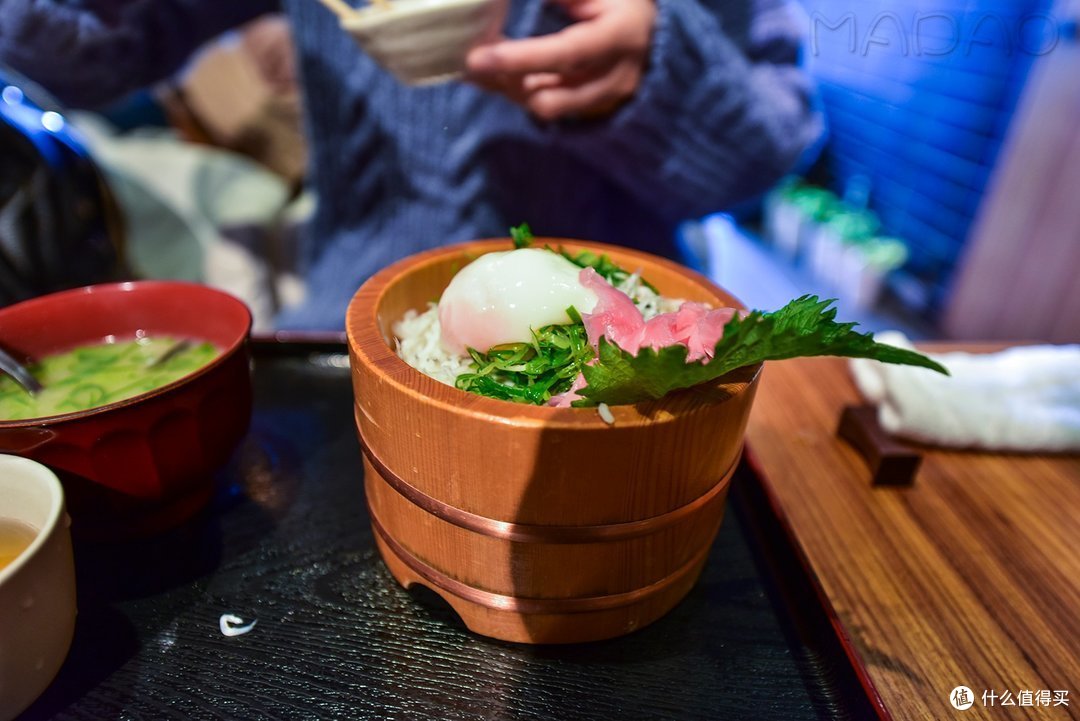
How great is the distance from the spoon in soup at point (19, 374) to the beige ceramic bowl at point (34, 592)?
0.30 metres

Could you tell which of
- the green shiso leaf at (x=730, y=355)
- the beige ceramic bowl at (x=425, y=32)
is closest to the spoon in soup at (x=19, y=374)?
the beige ceramic bowl at (x=425, y=32)

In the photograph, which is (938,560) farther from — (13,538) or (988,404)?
(13,538)

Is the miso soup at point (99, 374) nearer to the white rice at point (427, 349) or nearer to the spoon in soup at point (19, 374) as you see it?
the spoon in soup at point (19, 374)

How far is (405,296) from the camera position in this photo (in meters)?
1.16

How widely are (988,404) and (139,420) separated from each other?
162 centimetres

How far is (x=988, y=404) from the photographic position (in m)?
1.38

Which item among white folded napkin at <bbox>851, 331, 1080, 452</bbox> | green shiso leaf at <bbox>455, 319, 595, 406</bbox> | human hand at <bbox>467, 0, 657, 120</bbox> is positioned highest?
human hand at <bbox>467, 0, 657, 120</bbox>

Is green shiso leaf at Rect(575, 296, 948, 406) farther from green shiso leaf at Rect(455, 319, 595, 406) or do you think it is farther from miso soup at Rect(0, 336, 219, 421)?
miso soup at Rect(0, 336, 219, 421)

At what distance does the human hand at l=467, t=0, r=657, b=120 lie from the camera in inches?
55.6

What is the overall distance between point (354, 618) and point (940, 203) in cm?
477

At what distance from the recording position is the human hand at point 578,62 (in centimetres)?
141

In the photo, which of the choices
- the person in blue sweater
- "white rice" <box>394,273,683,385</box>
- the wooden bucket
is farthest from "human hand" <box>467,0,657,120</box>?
the wooden bucket

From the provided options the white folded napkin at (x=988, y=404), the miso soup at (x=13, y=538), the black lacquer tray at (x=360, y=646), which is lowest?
the black lacquer tray at (x=360, y=646)

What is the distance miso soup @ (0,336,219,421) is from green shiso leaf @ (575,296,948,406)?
0.82 m
